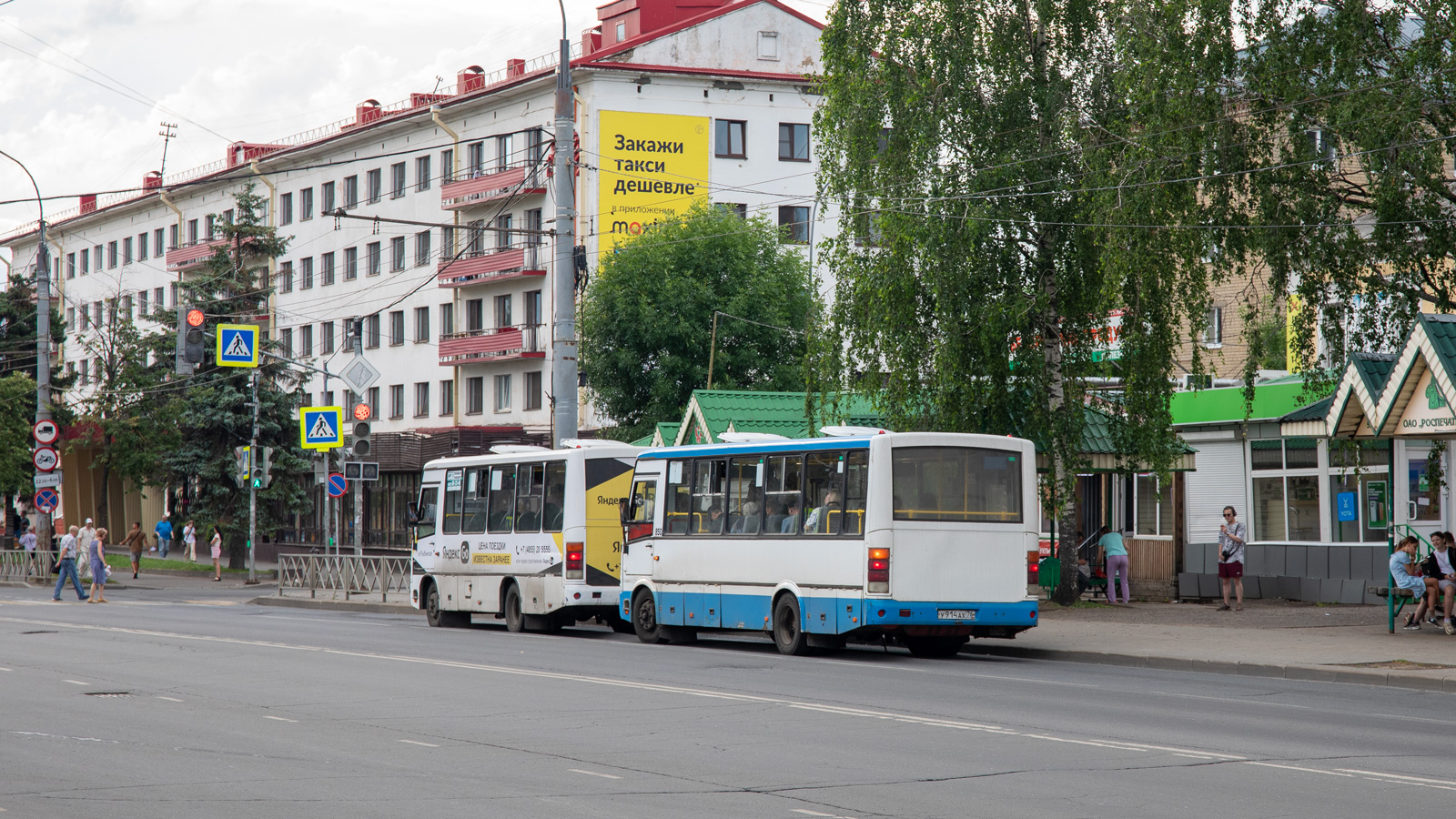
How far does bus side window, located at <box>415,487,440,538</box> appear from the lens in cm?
2830

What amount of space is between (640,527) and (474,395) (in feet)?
139

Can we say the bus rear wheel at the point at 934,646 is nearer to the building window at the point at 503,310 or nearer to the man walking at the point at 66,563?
the man walking at the point at 66,563

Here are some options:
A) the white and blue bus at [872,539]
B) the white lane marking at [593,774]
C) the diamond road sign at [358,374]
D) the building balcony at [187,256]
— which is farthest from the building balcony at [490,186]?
the white lane marking at [593,774]

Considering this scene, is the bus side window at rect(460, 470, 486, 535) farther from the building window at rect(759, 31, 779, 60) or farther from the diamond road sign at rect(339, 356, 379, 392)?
the building window at rect(759, 31, 779, 60)

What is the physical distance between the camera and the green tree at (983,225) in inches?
1025

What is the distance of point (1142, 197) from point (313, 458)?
42.1 meters

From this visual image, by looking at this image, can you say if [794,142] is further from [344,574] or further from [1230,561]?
[1230,561]

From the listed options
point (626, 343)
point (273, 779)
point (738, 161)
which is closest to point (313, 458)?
point (626, 343)

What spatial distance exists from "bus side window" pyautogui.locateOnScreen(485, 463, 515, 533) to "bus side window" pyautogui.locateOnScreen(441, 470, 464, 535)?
1063 millimetres

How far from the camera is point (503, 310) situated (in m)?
63.0

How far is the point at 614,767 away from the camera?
403 inches

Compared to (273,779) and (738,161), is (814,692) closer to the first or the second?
(273,779)

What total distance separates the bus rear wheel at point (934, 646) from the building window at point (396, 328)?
165 feet

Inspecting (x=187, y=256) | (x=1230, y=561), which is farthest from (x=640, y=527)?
(x=187, y=256)
